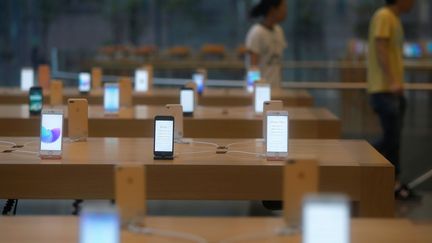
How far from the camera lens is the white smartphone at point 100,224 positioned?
2262mm

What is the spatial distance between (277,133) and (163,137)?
18.7 inches

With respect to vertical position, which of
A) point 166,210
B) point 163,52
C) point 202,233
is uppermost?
point 163,52

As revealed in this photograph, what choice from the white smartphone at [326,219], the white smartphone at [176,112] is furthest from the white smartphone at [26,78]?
the white smartphone at [326,219]

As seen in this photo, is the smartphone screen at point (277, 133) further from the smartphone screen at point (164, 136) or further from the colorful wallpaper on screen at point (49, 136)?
the colorful wallpaper on screen at point (49, 136)

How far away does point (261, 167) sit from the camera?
3910mm

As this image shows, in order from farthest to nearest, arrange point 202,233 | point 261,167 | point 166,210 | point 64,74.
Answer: point 64,74 < point 166,210 < point 261,167 < point 202,233

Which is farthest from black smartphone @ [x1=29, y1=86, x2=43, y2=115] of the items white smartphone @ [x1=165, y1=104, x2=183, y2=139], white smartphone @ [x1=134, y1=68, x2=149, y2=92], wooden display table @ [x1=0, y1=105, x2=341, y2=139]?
white smartphone @ [x1=134, y1=68, x2=149, y2=92]

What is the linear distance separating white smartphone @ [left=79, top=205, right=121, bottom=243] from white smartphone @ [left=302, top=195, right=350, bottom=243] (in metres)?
0.44

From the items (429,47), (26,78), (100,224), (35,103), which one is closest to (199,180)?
(100,224)

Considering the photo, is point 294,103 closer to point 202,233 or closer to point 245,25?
point 202,233

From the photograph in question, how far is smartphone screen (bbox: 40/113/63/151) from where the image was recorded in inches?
161

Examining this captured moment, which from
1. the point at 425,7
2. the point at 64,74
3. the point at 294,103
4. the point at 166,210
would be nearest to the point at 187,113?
the point at 166,210

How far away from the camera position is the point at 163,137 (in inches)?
160

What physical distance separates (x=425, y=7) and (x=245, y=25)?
2.33m
